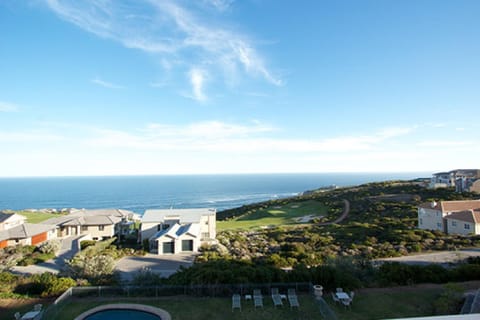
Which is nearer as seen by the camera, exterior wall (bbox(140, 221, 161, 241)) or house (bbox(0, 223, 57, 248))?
house (bbox(0, 223, 57, 248))

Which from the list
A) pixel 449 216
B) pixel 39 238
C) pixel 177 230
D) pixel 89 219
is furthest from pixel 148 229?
pixel 449 216

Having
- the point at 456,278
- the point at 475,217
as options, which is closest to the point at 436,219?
the point at 475,217

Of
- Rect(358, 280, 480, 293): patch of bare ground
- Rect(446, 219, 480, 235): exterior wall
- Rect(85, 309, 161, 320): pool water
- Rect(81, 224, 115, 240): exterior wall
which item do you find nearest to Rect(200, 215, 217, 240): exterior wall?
Rect(81, 224, 115, 240): exterior wall

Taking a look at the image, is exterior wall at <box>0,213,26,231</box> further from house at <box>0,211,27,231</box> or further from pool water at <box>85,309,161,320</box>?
pool water at <box>85,309,161,320</box>

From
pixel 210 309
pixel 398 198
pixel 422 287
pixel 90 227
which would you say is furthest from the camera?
pixel 398 198

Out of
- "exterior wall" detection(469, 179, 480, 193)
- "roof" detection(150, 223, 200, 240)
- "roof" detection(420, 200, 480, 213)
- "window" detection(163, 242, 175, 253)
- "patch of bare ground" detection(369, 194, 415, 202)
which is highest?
"exterior wall" detection(469, 179, 480, 193)

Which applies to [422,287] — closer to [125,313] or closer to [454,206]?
[125,313]

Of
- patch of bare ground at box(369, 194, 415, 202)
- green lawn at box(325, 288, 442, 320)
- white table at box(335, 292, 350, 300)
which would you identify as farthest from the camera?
patch of bare ground at box(369, 194, 415, 202)
